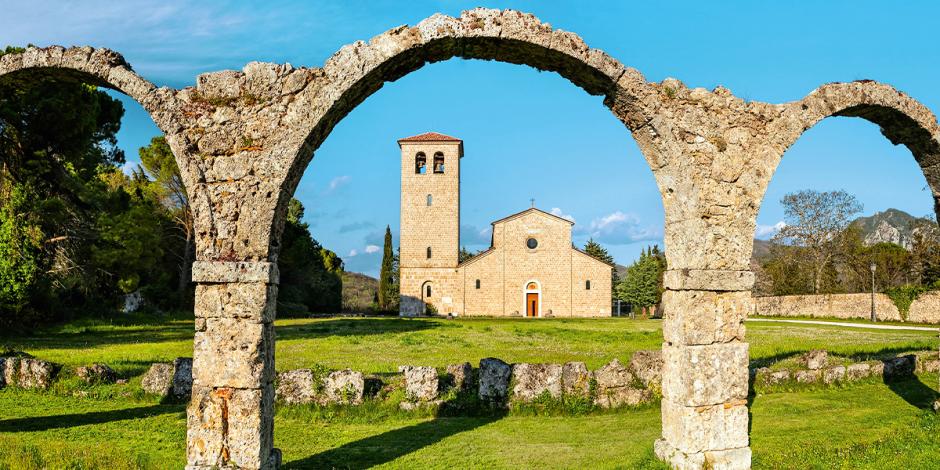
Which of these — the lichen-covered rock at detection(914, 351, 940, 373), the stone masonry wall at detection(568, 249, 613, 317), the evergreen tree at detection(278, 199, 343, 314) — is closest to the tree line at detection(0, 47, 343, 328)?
the evergreen tree at detection(278, 199, 343, 314)

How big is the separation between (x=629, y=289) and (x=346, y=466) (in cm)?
5157

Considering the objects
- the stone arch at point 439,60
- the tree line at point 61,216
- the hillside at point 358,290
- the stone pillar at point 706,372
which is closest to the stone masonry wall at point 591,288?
the hillside at point 358,290

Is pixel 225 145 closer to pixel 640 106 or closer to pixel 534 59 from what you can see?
pixel 534 59

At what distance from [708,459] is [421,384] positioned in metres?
4.41

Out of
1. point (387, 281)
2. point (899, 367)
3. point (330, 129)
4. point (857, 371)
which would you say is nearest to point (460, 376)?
point (330, 129)

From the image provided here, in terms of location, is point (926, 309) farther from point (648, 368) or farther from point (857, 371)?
point (648, 368)

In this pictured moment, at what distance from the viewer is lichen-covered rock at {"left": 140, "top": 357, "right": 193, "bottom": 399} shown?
410 inches

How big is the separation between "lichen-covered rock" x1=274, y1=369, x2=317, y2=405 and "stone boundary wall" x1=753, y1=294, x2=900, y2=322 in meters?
34.1

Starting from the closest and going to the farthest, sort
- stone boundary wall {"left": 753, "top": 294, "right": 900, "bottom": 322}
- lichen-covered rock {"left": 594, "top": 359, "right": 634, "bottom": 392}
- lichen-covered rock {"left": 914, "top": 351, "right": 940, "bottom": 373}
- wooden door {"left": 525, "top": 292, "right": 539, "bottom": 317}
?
lichen-covered rock {"left": 594, "top": 359, "right": 634, "bottom": 392}
lichen-covered rock {"left": 914, "top": 351, "right": 940, "bottom": 373}
stone boundary wall {"left": 753, "top": 294, "right": 900, "bottom": 322}
wooden door {"left": 525, "top": 292, "right": 539, "bottom": 317}

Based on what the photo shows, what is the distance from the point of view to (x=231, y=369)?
255 inches

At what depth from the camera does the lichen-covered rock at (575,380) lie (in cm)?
977

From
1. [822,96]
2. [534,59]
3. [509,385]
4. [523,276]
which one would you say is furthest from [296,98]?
[523,276]

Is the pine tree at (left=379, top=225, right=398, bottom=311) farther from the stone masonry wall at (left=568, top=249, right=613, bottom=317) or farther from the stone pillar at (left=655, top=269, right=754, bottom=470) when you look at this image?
the stone pillar at (left=655, top=269, right=754, bottom=470)

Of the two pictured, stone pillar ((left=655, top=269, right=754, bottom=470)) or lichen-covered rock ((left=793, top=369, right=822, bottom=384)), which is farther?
lichen-covered rock ((left=793, top=369, right=822, bottom=384))
